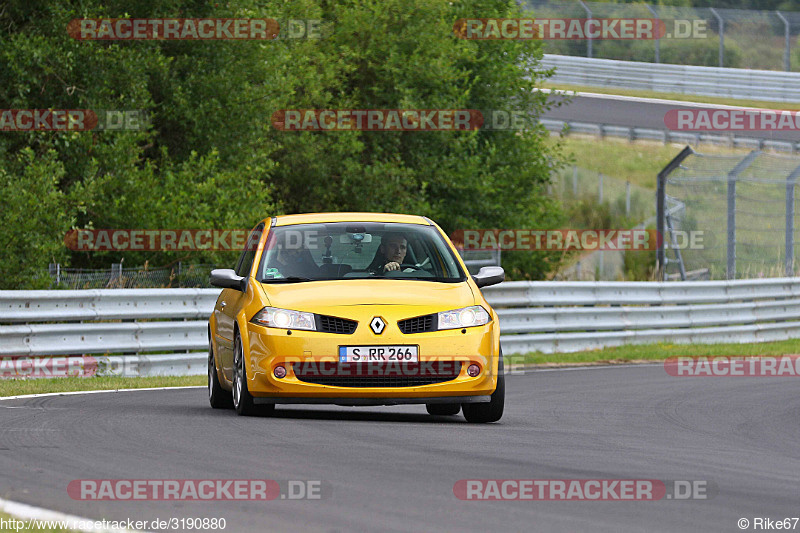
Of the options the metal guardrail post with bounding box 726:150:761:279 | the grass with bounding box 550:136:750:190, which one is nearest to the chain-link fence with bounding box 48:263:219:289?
the metal guardrail post with bounding box 726:150:761:279

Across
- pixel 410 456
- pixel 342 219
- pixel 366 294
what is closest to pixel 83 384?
pixel 342 219

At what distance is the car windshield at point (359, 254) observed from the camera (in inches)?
419

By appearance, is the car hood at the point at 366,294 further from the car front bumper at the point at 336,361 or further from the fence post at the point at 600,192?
the fence post at the point at 600,192

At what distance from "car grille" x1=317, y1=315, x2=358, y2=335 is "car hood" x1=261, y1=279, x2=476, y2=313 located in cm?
8

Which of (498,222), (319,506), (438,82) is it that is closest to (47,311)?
(319,506)

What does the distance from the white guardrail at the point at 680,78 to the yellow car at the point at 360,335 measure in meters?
37.5

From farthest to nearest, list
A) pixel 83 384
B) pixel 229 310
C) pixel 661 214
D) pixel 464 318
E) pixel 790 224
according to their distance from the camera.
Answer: pixel 790 224 < pixel 661 214 < pixel 83 384 < pixel 229 310 < pixel 464 318

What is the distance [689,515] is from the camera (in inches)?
239

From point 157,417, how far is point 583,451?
11.0 feet

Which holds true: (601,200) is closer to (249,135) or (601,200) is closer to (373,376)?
(249,135)

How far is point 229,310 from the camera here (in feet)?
36.1

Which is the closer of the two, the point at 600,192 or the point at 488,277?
the point at 488,277

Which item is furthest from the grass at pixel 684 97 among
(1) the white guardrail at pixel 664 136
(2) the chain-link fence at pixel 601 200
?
(2) the chain-link fence at pixel 601 200

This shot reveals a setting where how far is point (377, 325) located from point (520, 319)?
10.3m
